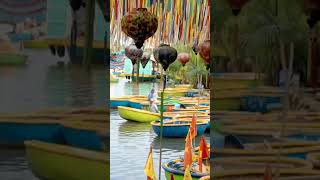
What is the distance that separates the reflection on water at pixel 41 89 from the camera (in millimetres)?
2049

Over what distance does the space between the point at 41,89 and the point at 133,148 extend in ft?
38.2

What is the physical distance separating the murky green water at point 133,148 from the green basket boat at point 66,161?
725 cm

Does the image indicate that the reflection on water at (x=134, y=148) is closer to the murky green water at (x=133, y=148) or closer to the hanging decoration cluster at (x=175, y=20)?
the murky green water at (x=133, y=148)

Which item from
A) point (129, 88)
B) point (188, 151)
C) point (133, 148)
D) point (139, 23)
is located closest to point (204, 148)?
point (188, 151)

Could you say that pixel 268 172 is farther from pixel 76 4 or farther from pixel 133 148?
pixel 133 148

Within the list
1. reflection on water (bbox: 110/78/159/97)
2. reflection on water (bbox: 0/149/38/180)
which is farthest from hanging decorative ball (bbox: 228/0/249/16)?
reflection on water (bbox: 110/78/159/97)

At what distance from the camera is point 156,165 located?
428 inches

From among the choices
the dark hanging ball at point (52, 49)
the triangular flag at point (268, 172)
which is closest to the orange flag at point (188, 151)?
the triangular flag at point (268, 172)

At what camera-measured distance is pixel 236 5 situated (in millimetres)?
2070

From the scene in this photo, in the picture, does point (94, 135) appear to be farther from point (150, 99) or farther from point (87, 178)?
point (150, 99)

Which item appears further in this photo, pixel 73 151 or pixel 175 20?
pixel 175 20

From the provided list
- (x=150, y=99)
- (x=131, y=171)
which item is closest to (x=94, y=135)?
(x=131, y=171)

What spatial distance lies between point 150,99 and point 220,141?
16.4 m

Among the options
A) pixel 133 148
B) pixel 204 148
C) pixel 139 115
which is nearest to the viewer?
pixel 204 148
